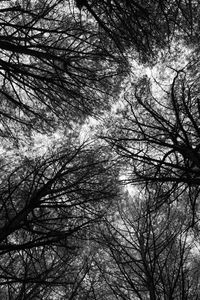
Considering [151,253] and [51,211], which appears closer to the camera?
[51,211]

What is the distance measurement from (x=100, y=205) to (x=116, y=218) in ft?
3.09

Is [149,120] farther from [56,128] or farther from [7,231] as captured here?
[7,231]

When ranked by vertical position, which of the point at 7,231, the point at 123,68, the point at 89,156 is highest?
the point at 123,68

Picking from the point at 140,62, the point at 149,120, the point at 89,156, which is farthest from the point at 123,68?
the point at 89,156

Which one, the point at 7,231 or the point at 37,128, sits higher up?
the point at 37,128

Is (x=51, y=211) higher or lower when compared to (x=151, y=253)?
higher

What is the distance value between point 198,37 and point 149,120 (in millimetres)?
2019

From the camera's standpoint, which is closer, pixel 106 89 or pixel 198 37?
pixel 198 37

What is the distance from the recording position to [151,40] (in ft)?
14.9

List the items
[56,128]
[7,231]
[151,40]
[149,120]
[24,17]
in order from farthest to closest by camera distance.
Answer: [56,128] < [149,120] < [24,17] < [151,40] < [7,231]

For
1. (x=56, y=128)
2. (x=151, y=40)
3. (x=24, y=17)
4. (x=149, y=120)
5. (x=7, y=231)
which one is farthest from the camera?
(x=56, y=128)

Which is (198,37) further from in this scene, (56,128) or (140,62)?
(56,128)

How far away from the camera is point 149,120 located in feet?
17.7

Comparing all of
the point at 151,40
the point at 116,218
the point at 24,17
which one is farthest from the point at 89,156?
the point at 24,17
